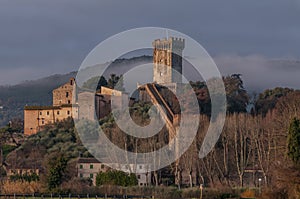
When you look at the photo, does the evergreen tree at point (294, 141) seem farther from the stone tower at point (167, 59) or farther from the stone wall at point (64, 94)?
the stone tower at point (167, 59)

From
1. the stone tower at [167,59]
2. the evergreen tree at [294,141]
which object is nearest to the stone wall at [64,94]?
the stone tower at [167,59]

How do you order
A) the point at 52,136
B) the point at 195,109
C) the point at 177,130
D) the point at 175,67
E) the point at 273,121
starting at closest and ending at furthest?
the point at 273,121 → the point at 177,130 → the point at 195,109 → the point at 52,136 → the point at 175,67

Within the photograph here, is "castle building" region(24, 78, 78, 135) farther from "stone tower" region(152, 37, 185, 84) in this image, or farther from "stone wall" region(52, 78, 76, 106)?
"stone tower" region(152, 37, 185, 84)

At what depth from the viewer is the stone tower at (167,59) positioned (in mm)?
87438

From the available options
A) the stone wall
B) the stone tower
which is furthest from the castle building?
the stone tower

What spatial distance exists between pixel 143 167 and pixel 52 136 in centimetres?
1770

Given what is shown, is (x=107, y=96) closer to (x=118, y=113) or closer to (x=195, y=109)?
(x=118, y=113)

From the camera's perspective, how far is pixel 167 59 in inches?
3516

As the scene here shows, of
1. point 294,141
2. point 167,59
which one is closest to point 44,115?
point 167,59

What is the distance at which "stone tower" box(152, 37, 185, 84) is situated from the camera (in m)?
87.4

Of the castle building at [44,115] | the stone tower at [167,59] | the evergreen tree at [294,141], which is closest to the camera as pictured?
the evergreen tree at [294,141]

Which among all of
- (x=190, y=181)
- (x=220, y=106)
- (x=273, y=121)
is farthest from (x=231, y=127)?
(x=220, y=106)

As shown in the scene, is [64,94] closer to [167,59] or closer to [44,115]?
[44,115]

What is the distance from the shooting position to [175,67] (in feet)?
292
